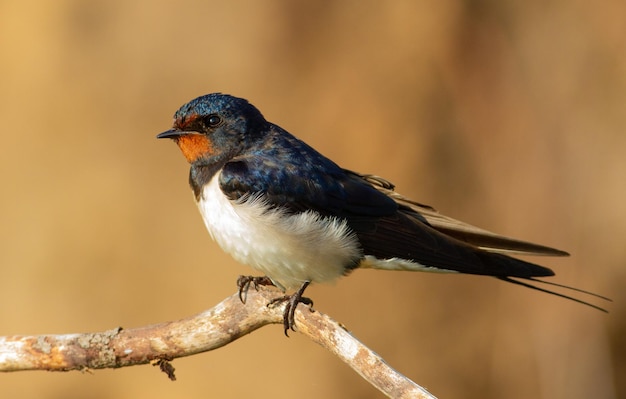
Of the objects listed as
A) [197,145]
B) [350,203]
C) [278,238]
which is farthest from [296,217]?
[197,145]

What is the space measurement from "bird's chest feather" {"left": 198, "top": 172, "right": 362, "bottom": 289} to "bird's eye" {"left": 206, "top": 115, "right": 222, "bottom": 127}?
16 centimetres

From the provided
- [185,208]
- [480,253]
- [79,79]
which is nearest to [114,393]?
[185,208]

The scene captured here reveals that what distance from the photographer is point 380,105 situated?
455cm

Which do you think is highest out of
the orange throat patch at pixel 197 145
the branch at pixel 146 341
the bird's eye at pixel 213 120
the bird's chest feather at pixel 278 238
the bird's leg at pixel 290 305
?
the bird's eye at pixel 213 120

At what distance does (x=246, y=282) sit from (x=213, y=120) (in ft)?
1.59

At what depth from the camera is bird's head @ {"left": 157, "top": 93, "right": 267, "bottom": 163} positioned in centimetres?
275

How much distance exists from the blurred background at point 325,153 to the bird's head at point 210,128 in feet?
5.21

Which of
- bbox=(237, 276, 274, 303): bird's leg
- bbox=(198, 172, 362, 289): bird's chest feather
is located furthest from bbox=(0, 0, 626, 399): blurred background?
bbox=(198, 172, 362, 289): bird's chest feather

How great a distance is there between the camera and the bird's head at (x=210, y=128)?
108 inches

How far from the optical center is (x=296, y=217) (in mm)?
2686

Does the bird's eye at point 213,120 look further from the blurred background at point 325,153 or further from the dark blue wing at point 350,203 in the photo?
the blurred background at point 325,153

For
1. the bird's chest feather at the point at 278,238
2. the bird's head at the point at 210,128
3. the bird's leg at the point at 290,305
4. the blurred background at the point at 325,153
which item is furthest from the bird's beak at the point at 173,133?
the blurred background at the point at 325,153

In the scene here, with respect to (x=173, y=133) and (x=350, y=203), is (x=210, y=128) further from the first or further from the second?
(x=350, y=203)

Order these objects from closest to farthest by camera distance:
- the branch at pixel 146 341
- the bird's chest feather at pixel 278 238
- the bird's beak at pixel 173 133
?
the branch at pixel 146 341 < the bird's chest feather at pixel 278 238 < the bird's beak at pixel 173 133
